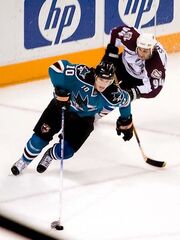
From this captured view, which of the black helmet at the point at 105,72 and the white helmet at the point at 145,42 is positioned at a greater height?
the black helmet at the point at 105,72

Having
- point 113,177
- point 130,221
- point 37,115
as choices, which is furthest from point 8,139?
point 130,221

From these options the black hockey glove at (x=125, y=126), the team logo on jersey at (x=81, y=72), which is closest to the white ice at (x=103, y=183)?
the black hockey glove at (x=125, y=126)

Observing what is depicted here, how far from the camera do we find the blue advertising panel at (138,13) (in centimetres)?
634

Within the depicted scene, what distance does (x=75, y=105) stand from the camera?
401 centimetres

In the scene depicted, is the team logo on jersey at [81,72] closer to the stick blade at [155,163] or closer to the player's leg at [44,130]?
the player's leg at [44,130]

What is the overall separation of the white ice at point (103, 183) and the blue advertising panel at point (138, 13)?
1053 mm

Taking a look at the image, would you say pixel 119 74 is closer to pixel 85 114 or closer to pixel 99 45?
pixel 85 114

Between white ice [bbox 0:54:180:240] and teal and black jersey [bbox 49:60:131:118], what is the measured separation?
459 mm

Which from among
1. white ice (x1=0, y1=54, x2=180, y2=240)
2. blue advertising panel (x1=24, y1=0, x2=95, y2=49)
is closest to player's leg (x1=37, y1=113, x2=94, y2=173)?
white ice (x1=0, y1=54, x2=180, y2=240)

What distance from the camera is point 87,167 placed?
448 cm

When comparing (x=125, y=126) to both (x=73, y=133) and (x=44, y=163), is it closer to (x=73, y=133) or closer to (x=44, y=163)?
(x=73, y=133)

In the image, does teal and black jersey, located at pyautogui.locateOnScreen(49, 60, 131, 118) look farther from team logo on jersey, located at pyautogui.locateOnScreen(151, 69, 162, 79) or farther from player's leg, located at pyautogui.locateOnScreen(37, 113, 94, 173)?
team logo on jersey, located at pyautogui.locateOnScreen(151, 69, 162, 79)

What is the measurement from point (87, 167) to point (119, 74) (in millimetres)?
667

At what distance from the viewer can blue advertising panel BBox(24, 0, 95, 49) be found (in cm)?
584
